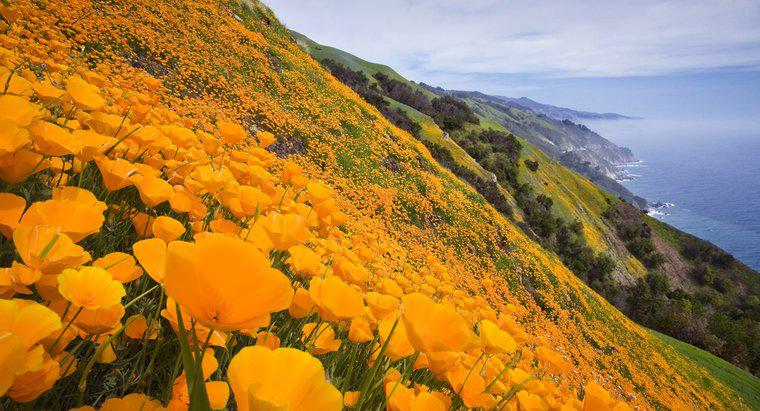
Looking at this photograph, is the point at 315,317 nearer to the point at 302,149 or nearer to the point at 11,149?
the point at 11,149

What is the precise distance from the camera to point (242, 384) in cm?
53

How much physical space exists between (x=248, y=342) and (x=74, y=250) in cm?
72

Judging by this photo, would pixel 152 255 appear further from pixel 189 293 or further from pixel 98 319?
pixel 189 293

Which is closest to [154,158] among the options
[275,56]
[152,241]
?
[152,241]

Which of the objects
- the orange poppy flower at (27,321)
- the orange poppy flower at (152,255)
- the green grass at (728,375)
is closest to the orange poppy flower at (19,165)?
the orange poppy flower at (152,255)

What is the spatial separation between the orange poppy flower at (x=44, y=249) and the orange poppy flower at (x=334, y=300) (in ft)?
1.99

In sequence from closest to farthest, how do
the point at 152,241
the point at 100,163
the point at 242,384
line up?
the point at 242,384 → the point at 152,241 → the point at 100,163

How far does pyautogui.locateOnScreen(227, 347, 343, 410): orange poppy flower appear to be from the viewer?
21.3 inches

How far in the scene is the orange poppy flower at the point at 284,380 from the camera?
54 centimetres

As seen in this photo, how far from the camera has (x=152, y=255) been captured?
0.90 m

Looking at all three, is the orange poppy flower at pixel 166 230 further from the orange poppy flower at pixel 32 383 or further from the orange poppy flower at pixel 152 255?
the orange poppy flower at pixel 32 383

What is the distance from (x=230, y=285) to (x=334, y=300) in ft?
1.94

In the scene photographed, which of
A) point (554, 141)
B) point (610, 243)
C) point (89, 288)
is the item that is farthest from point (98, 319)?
point (554, 141)

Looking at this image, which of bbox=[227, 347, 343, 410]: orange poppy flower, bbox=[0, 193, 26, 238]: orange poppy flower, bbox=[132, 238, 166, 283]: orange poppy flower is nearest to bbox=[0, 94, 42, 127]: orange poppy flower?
bbox=[0, 193, 26, 238]: orange poppy flower
